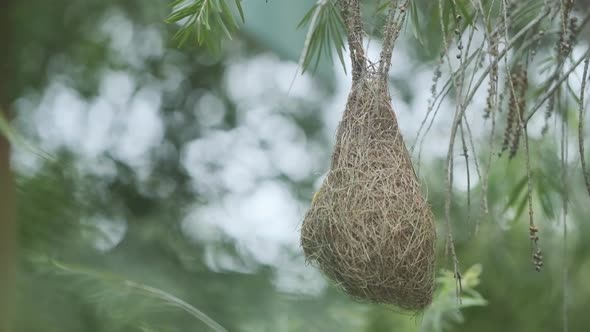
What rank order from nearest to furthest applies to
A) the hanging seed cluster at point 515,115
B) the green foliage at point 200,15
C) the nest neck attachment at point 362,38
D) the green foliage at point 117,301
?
the nest neck attachment at point 362,38, the green foliage at point 200,15, the hanging seed cluster at point 515,115, the green foliage at point 117,301

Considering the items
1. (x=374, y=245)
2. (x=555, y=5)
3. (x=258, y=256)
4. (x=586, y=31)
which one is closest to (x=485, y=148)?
(x=586, y=31)

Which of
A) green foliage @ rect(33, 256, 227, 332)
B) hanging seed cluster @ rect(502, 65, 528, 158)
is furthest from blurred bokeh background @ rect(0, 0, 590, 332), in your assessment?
hanging seed cluster @ rect(502, 65, 528, 158)

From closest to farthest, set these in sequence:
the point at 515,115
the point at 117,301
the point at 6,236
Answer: the point at 515,115 → the point at 6,236 → the point at 117,301

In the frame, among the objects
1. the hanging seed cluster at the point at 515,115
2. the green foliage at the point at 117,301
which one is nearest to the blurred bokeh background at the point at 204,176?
the green foliage at the point at 117,301

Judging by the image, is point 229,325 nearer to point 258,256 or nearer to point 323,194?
point 258,256

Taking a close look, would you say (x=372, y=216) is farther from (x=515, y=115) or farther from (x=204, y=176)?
(x=204, y=176)

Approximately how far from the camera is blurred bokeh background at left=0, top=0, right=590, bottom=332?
3.47 metres

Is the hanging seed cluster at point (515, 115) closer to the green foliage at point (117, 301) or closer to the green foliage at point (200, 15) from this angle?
the green foliage at point (200, 15)

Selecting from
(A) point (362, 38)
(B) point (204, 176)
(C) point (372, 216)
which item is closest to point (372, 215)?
(C) point (372, 216)

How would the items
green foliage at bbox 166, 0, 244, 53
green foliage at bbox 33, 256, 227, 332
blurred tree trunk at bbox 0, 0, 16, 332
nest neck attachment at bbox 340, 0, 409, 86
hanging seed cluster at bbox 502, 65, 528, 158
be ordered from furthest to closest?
green foliage at bbox 33, 256, 227, 332
blurred tree trunk at bbox 0, 0, 16, 332
hanging seed cluster at bbox 502, 65, 528, 158
green foliage at bbox 166, 0, 244, 53
nest neck attachment at bbox 340, 0, 409, 86

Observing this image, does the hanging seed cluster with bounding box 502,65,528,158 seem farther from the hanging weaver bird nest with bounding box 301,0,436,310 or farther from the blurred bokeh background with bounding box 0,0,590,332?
the blurred bokeh background with bounding box 0,0,590,332

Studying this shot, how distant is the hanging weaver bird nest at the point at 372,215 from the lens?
1490 millimetres

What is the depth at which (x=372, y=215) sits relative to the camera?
5.01 feet

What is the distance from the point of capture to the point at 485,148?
3.57m
